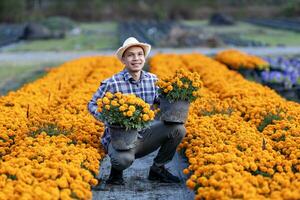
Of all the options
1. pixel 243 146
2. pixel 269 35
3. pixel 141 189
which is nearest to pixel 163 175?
pixel 141 189

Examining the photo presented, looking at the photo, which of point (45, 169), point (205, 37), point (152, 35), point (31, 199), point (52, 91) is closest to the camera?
point (31, 199)

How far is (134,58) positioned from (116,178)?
1106 millimetres

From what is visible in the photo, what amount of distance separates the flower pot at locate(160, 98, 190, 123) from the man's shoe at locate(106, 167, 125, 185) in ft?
2.08


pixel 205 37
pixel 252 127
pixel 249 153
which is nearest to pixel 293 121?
pixel 252 127

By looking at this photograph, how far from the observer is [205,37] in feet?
73.3

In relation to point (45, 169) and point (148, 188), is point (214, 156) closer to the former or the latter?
point (148, 188)

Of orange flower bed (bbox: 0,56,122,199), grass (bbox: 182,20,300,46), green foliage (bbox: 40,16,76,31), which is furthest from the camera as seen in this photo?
green foliage (bbox: 40,16,76,31)

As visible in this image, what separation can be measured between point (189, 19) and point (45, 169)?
150ft

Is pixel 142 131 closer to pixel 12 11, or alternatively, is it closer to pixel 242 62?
pixel 242 62

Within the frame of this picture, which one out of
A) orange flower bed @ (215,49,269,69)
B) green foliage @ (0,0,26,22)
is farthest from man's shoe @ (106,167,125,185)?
green foliage @ (0,0,26,22)

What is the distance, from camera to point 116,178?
5336 mm

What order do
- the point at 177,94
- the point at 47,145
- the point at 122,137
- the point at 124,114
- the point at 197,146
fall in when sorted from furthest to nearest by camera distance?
the point at 197,146
the point at 177,94
the point at 47,145
the point at 122,137
the point at 124,114

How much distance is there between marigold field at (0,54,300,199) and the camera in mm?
4191

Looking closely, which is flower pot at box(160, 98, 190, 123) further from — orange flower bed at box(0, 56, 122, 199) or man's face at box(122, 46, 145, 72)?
orange flower bed at box(0, 56, 122, 199)
